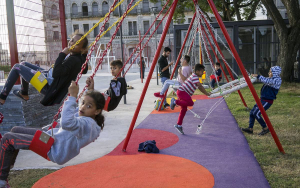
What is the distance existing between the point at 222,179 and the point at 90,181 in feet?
5.53

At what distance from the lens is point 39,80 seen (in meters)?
3.64

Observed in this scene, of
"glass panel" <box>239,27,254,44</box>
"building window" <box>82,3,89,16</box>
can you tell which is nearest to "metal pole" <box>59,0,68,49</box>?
"glass panel" <box>239,27,254,44</box>

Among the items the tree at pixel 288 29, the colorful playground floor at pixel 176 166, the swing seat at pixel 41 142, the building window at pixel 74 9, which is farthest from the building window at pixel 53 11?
the building window at pixel 74 9

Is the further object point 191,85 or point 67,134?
point 191,85

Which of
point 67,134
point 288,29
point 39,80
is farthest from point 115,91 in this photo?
point 288,29

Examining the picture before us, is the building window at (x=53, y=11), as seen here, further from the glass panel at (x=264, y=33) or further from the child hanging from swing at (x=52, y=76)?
the glass panel at (x=264, y=33)

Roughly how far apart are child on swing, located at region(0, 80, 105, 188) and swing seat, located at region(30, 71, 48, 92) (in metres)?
0.73

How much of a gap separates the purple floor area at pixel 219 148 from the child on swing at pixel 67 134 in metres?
1.77

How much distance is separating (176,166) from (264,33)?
1404 cm

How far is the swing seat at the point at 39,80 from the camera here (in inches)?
142

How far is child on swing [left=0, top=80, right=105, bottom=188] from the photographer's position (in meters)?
2.82

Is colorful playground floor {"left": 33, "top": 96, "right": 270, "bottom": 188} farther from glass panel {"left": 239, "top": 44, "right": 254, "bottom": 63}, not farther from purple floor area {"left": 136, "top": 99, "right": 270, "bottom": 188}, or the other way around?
glass panel {"left": 239, "top": 44, "right": 254, "bottom": 63}

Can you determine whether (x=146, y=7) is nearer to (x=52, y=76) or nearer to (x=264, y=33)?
(x=264, y=33)

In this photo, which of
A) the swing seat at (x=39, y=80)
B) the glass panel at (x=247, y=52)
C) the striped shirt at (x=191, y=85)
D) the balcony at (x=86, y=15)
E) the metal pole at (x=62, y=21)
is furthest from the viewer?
the balcony at (x=86, y=15)
